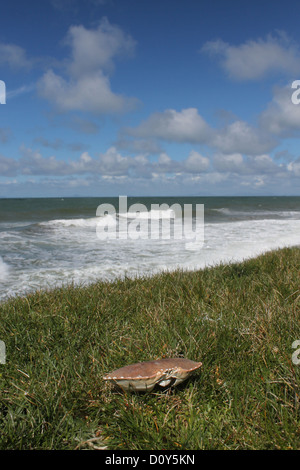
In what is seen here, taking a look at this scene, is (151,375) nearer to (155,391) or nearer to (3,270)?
(155,391)

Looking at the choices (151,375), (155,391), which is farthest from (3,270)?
(151,375)

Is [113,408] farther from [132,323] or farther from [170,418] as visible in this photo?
[132,323]

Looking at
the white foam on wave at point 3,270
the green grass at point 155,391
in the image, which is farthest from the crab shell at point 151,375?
the white foam on wave at point 3,270

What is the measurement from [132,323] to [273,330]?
133cm

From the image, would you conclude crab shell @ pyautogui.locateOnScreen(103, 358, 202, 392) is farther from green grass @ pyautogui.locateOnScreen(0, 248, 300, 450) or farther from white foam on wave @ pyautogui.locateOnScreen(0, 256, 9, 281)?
white foam on wave @ pyautogui.locateOnScreen(0, 256, 9, 281)

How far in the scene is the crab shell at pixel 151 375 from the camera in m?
2.04

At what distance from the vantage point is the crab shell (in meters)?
2.04

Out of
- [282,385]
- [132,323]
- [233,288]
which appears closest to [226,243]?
[233,288]

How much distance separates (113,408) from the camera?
2.10 metres

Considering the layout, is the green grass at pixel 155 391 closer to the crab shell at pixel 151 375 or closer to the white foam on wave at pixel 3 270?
the crab shell at pixel 151 375

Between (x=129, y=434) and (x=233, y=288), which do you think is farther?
(x=233, y=288)

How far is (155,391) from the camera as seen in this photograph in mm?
2197

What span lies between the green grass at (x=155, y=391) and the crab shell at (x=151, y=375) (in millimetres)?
92

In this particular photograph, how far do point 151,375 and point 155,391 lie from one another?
25 centimetres
